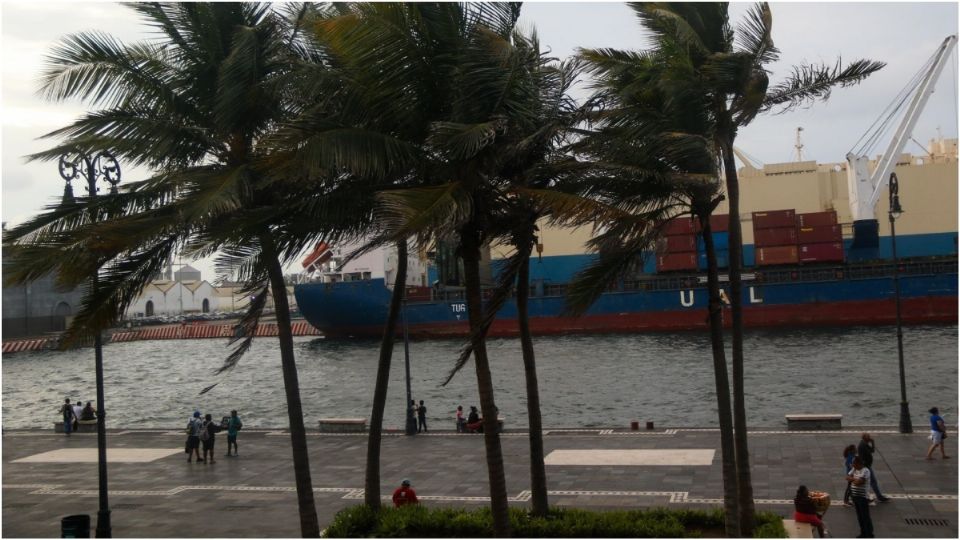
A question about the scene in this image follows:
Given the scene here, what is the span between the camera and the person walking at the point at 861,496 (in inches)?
439

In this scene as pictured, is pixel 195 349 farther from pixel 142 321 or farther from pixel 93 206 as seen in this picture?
pixel 93 206

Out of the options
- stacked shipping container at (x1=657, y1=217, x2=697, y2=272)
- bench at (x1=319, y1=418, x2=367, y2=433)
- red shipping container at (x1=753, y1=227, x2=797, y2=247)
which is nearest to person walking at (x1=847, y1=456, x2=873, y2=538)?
bench at (x1=319, y1=418, x2=367, y2=433)

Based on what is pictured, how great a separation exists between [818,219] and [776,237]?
2971mm

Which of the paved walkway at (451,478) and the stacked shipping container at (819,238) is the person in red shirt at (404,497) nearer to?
the paved walkway at (451,478)

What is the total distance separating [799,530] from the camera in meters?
10.6

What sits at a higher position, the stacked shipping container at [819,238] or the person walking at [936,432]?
the stacked shipping container at [819,238]

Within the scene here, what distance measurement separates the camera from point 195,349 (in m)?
85.3

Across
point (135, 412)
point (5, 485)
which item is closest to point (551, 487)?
point (5, 485)

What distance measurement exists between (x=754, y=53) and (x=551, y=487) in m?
8.46

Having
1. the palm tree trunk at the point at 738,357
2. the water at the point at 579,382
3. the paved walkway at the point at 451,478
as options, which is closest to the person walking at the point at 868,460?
the paved walkway at the point at 451,478

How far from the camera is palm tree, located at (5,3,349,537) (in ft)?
26.6

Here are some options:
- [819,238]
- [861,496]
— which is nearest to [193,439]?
[861,496]

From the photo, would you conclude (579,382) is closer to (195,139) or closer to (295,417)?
(295,417)

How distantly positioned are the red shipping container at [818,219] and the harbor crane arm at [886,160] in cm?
149
